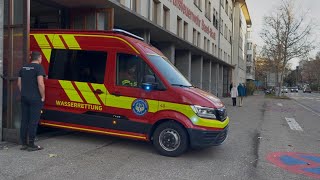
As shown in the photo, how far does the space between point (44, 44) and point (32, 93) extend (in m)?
1.70

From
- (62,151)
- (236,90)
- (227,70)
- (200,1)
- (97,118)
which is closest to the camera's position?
(62,151)

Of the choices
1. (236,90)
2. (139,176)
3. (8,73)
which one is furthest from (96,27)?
(236,90)

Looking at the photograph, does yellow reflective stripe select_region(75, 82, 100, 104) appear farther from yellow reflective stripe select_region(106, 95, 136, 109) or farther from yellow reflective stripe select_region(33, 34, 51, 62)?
yellow reflective stripe select_region(33, 34, 51, 62)

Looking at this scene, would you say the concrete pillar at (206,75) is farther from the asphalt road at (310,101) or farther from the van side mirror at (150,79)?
the van side mirror at (150,79)

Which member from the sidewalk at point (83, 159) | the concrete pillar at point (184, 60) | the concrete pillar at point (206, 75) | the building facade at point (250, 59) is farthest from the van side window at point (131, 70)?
the building facade at point (250, 59)

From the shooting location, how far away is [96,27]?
35.8 feet

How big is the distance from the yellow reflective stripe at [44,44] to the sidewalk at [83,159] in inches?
76.0

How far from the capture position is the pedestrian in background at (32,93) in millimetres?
6898

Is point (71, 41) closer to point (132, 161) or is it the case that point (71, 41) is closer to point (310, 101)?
point (132, 161)

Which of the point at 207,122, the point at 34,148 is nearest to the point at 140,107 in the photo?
the point at 207,122

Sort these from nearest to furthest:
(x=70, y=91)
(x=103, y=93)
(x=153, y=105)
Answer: (x=153, y=105) → (x=103, y=93) → (x=70, y=91)

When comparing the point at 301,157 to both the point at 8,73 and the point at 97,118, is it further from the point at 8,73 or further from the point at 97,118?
the point at 8,73

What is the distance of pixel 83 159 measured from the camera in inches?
257

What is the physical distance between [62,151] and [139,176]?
2125mm
